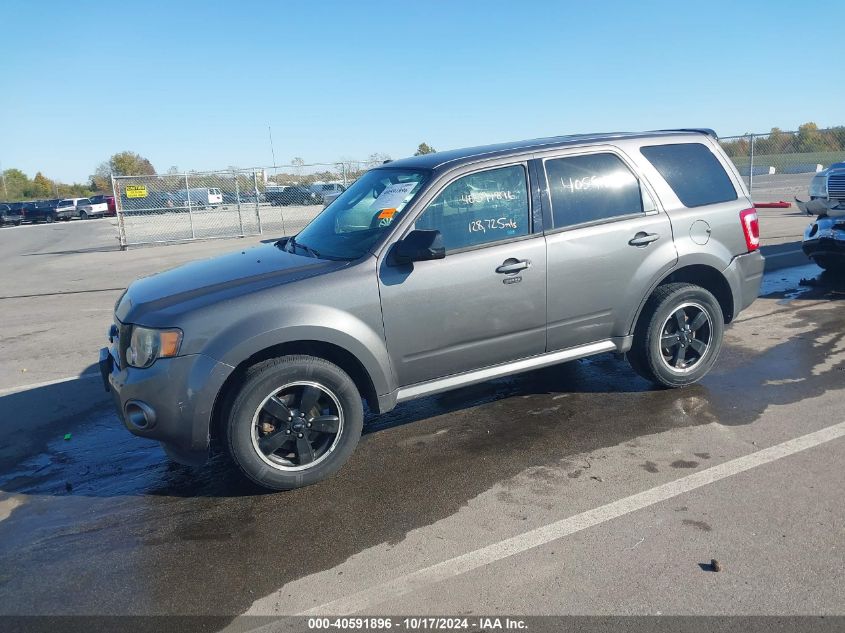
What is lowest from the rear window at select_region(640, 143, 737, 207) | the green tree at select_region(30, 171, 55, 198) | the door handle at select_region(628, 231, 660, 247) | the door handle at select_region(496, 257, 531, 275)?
the door handle at select_region(496, 257, 531, 275)

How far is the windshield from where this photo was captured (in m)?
4.43

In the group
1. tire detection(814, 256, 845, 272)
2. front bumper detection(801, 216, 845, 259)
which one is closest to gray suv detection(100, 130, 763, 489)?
front bumper detection(801, 216, 845, 259)

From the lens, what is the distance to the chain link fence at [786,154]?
2016 cm

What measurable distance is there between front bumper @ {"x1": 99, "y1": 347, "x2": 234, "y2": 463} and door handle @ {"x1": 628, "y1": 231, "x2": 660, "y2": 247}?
2915mm

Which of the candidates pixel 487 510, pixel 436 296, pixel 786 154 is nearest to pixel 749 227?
pixel 436 296

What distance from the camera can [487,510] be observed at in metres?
3.66

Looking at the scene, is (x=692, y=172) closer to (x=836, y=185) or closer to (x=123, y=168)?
(x=836, y=185)

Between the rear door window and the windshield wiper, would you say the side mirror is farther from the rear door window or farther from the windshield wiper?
the rear door window

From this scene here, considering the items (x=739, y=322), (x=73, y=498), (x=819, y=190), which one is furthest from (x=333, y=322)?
(x=819, y=190)

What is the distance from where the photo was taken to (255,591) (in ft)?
10.1

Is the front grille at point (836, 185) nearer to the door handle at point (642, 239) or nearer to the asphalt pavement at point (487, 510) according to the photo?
the asphalt pavement at point (487, 510)

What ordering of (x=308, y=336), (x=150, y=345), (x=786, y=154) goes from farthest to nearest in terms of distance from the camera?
(x=786, y=154) < (x=308, y=336) < (x=150, y=345)

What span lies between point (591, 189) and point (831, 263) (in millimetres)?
5677

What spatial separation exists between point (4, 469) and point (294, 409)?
2.23m
